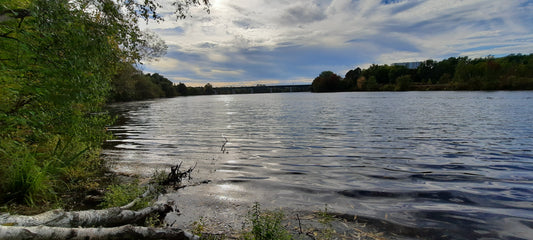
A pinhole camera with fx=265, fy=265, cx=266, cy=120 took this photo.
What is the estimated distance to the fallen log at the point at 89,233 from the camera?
351cm

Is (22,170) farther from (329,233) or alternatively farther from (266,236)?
(329,233)

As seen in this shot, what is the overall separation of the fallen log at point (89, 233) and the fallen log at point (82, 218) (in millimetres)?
561

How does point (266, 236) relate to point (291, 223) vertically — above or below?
above

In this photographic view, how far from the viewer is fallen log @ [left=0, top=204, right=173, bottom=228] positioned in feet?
13.4

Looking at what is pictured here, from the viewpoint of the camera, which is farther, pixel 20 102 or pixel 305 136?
pixel 305 136

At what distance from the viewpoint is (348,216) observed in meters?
6.57

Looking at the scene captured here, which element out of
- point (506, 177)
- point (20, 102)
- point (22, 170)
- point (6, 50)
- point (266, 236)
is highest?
point (6, 50)

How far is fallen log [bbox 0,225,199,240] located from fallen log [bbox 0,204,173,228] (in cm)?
56

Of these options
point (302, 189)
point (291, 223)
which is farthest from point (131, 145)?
point (291, 223)

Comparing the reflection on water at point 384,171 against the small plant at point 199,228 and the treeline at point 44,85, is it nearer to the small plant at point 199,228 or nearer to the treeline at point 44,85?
the small plant at point 199,228

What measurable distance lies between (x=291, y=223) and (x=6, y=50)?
7.72 meters

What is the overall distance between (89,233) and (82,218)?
1.05 metres

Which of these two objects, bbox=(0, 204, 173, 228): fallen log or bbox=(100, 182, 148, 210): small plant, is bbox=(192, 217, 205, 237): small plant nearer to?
bbox=(0, 204, 173, 228): fallen log

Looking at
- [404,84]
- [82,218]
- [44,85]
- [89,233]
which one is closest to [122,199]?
[82,218]
